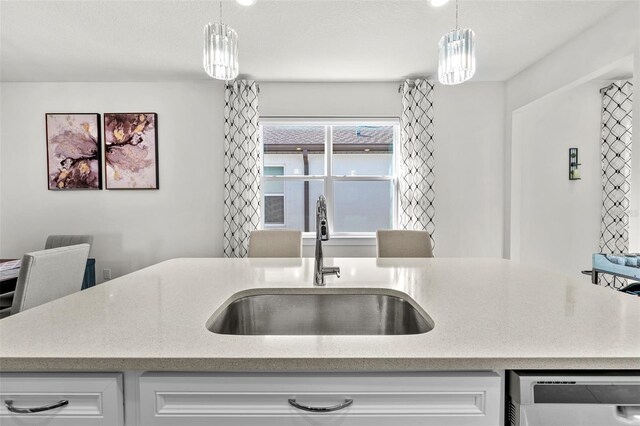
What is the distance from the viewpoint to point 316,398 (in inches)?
25.6

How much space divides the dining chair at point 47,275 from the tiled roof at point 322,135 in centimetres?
244

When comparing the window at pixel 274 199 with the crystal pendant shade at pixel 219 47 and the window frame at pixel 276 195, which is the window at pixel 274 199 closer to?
the window frame at pixel 276 195

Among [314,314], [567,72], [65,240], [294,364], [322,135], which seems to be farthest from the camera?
[322,135]

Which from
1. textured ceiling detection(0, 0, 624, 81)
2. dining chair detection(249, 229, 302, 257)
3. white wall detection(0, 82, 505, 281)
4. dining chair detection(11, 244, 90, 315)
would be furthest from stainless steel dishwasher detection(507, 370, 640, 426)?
white wall detection(0, 82, 505, 281)

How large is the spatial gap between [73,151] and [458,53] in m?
4.11

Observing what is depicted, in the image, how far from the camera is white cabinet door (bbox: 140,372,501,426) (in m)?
0.64

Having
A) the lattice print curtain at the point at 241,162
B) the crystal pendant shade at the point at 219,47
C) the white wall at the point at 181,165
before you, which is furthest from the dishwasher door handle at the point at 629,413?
the lattice print curtain at the point at 241,162

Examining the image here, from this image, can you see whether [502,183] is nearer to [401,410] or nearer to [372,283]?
[372,283]

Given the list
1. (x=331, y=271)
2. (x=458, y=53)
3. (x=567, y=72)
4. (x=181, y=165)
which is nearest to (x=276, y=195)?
(x=181, y=165)

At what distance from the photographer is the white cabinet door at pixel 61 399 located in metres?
0.64

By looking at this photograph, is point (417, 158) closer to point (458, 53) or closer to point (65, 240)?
point (458, 53)

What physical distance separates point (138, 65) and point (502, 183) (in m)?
4.21

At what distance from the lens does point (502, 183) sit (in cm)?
373

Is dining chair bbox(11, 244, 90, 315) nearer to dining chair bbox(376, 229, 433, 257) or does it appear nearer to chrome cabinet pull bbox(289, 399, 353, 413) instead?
chrome cabinet pull bbox(289, 399, 353, 413)
